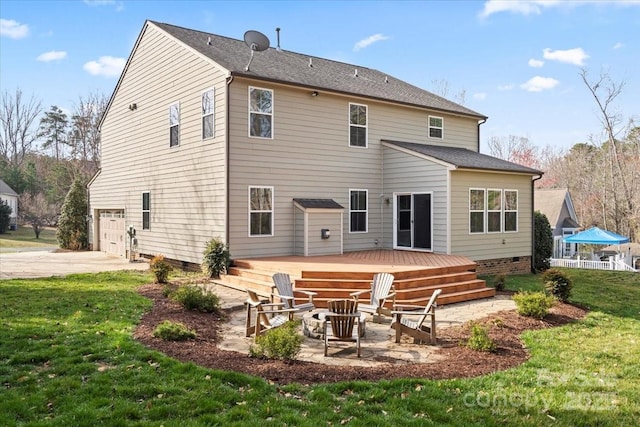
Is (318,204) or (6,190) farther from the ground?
(6,190)

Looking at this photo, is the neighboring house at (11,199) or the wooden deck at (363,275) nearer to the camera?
the wooden deck at (363,275)

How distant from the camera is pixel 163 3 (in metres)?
18.3

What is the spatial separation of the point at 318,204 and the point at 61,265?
9.49 meters

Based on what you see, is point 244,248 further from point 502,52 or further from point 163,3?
point 502,52

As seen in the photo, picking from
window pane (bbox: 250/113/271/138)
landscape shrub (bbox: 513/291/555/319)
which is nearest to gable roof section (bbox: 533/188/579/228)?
window pane (bbox: 250/113/271/138)

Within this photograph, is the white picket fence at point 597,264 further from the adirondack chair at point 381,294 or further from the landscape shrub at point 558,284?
the adirondack chair at point 381,294

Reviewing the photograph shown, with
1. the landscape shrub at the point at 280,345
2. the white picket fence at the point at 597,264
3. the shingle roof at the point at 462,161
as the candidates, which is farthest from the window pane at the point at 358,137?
the white picket fence at the point at 597,264

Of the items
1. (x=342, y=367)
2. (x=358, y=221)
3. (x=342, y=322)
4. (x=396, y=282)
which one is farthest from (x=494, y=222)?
(x=342, y=367)

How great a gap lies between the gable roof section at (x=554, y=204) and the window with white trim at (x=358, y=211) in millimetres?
20315

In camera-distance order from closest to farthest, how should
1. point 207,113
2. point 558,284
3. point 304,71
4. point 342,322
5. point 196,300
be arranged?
point 342,322 → point 196,300 → point 558,284 → point 207,113 → point 304,71

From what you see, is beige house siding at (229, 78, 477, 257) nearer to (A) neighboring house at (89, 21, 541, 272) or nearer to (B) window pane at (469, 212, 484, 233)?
(A) neighboring house at (89, 21, 541, 272)

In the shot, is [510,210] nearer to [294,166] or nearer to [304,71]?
[294,166]

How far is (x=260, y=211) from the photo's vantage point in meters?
13.1

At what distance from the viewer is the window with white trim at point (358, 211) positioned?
15094 mm
